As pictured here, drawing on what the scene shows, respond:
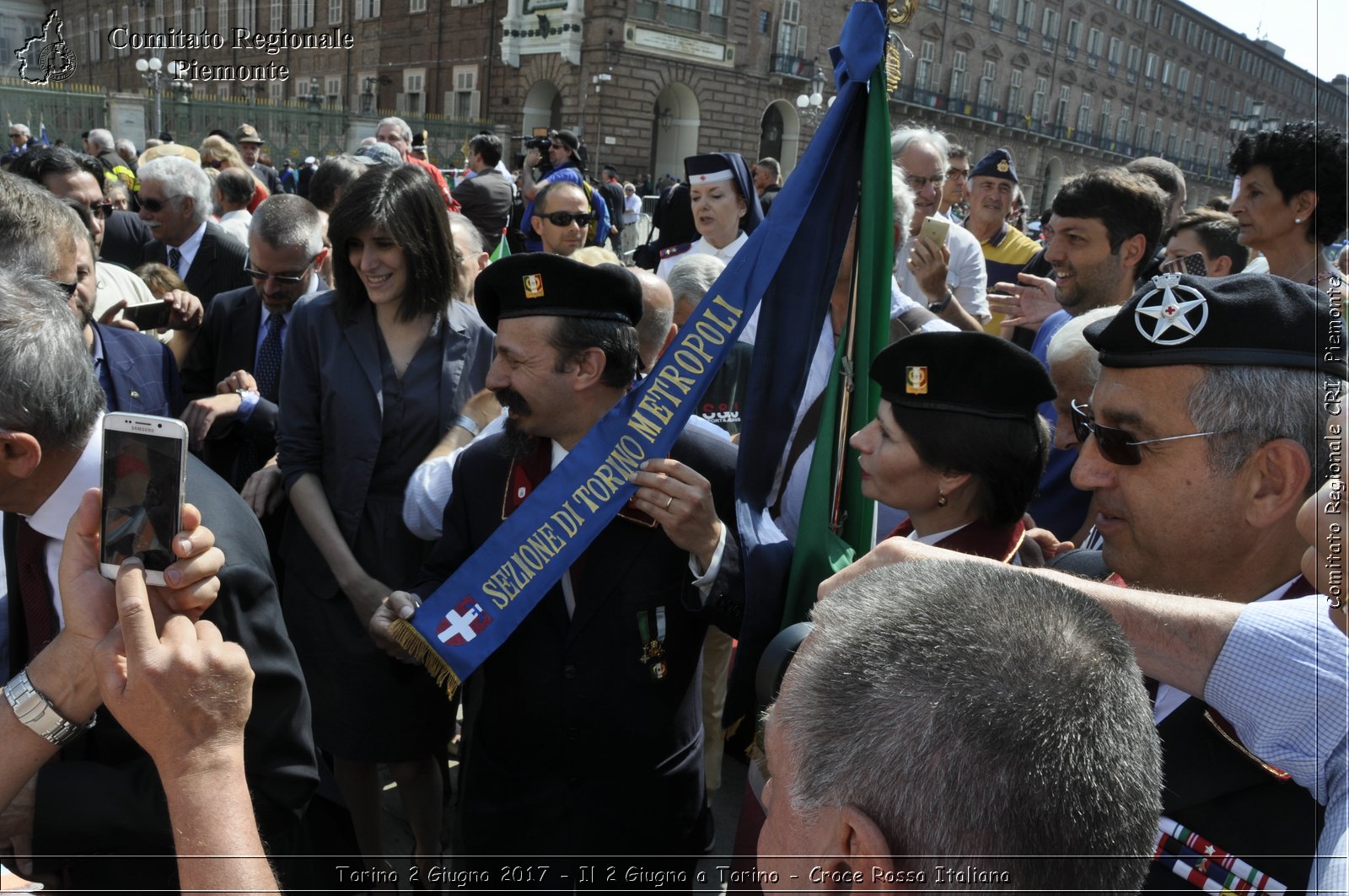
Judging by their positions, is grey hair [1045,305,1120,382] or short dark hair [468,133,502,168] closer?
grey hair [1045,305,1120,382]

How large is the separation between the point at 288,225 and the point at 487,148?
5612 mm

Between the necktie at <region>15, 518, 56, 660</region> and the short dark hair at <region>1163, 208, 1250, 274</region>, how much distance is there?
17.1ft

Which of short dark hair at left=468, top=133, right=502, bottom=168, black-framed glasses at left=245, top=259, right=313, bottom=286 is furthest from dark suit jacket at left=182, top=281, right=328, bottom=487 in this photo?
short dark hair at left=468, top=133, right=502, bottom=168

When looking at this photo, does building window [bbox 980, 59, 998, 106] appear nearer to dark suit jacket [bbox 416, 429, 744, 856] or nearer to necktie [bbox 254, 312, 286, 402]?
necktie [bbox 254, 312, 286, 402]

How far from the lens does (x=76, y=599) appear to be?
1517mm

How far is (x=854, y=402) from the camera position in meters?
2.29

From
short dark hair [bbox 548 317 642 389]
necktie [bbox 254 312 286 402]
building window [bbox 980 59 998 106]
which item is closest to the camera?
short dark hair [bbox 548 317 642 389]

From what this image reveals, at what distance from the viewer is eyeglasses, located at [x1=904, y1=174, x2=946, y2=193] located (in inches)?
212

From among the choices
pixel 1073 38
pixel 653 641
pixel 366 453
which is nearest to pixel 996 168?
pixel 366 453

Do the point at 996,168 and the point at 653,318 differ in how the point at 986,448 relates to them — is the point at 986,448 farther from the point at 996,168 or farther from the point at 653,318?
the point at 996,168

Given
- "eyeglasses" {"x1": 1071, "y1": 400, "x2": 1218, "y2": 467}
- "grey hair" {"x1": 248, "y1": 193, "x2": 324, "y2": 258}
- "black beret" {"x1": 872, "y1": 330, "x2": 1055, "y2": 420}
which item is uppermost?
"grey hair" {"x1": 248, "y1": 193, "x2": 324, "y2": 258}

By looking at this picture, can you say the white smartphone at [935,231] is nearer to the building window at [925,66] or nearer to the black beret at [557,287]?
the black beret at [557,287]

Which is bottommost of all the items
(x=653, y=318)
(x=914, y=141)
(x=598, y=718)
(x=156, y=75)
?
(x=598, y=718)

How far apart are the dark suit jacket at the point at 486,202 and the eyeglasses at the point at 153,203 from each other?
8.99 ft
